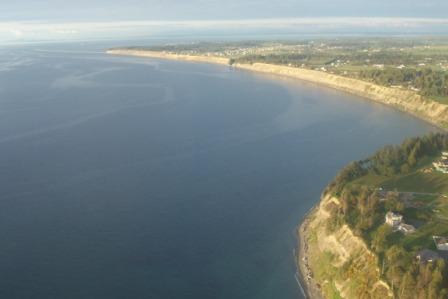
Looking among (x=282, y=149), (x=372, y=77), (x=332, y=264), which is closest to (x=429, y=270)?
(x=332, y=264)

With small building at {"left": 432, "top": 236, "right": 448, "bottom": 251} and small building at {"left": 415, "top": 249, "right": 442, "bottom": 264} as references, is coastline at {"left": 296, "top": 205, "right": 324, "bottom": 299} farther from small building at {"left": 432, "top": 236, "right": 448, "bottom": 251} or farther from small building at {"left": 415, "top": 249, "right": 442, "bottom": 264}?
small building at {"left": 432, "top": 236, "right": 448, "bottom": 251}

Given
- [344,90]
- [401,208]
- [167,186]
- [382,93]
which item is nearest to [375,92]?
[382,93]

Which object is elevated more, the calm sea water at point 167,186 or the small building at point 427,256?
the small building at point 427,256

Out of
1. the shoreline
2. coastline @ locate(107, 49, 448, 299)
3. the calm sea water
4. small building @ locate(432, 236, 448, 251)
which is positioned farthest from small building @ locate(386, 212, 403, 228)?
the shoreline

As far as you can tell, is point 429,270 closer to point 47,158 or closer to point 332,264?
point 332,264

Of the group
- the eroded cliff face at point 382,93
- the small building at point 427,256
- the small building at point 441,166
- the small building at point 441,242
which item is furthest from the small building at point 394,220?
the eroded cliff face at point 382,93

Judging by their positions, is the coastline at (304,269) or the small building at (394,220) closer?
the coastline at (304,269)

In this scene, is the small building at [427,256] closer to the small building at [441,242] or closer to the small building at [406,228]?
the small building at [441,242]

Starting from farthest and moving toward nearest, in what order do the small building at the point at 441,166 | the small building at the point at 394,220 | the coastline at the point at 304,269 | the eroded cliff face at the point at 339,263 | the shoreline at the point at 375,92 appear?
the shoreline at the point at 375,92 < the small building at the point at 441,166 < the small building at the point at 394,220 < the coastline at the point at 304,269 < the eroded cliff face at the point at 339,263

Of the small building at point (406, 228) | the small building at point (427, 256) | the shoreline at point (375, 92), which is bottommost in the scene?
the shoreline at point (375, 92)
